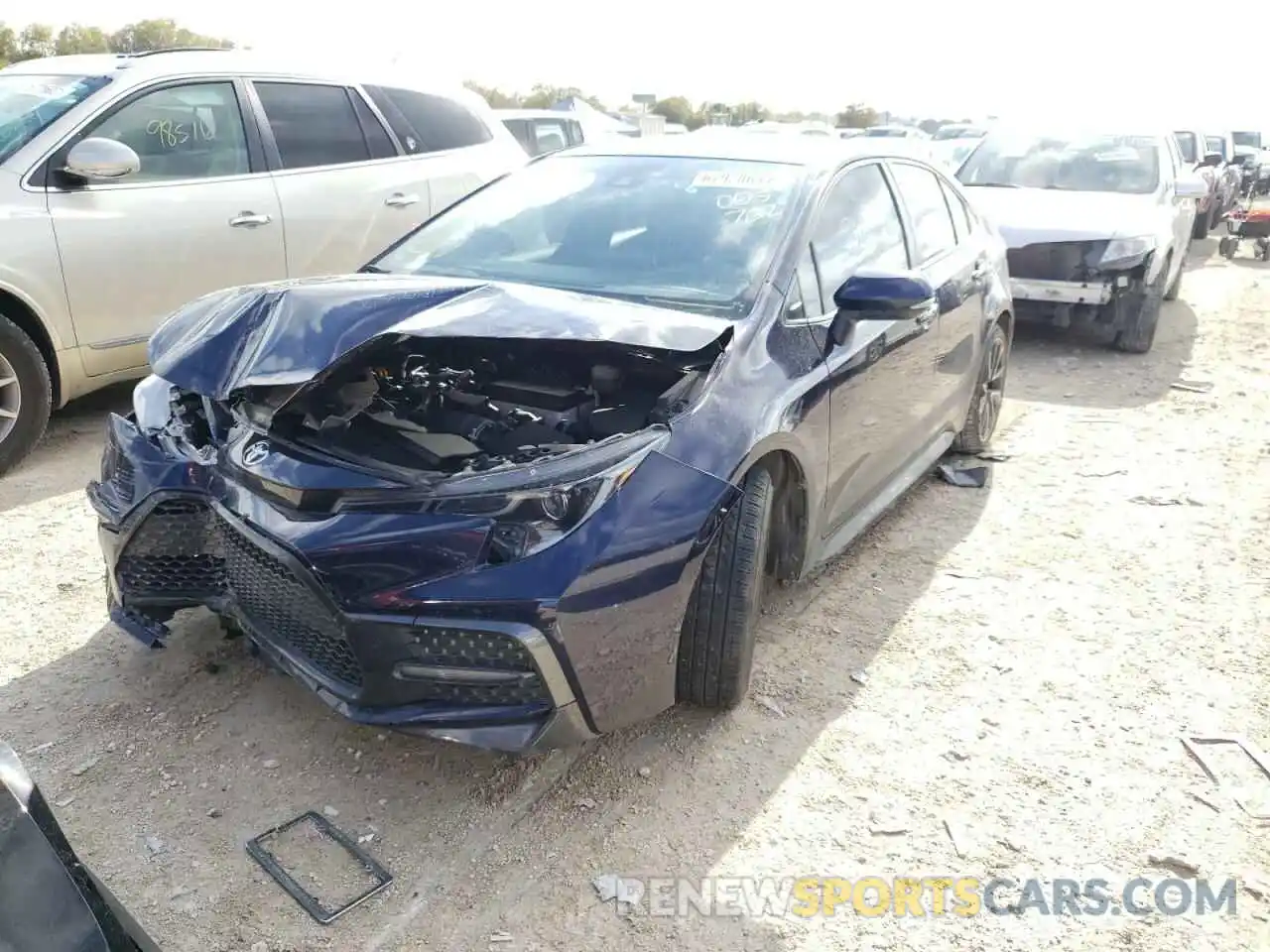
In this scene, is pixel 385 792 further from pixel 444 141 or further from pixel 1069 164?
pixel 1069 164

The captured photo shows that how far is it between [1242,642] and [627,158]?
286 centimetres

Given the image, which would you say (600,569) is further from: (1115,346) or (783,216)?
(1115,346)

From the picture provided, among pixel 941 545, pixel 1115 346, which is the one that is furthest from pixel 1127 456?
pixel 1115 346

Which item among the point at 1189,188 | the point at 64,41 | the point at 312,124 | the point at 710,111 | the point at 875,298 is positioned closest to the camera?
the point at 875,298

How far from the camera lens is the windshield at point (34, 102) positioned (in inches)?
182

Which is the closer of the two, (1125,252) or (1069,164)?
(1125,252)

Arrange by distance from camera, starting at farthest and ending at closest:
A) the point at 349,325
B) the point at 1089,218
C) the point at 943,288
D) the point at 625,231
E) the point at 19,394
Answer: the point at 1089,218 → the point at 19,394 → the point at 943,288 → the point at 625,231 → the point at 349,325

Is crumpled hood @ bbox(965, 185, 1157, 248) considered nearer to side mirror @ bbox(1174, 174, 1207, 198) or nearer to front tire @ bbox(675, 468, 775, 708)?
side mirror @ bbox(1174, 174, 1207, 198)

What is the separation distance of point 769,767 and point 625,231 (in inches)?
71.8

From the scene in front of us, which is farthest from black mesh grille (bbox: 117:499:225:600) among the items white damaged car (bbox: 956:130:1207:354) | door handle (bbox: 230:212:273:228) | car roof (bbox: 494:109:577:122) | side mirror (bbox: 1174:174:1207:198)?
car roof (bbox: 494:109:577:122)

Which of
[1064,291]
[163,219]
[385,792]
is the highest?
[163,219]

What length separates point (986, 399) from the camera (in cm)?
527

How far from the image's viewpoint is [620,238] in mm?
3436

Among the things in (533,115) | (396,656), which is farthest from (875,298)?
(533,115)
